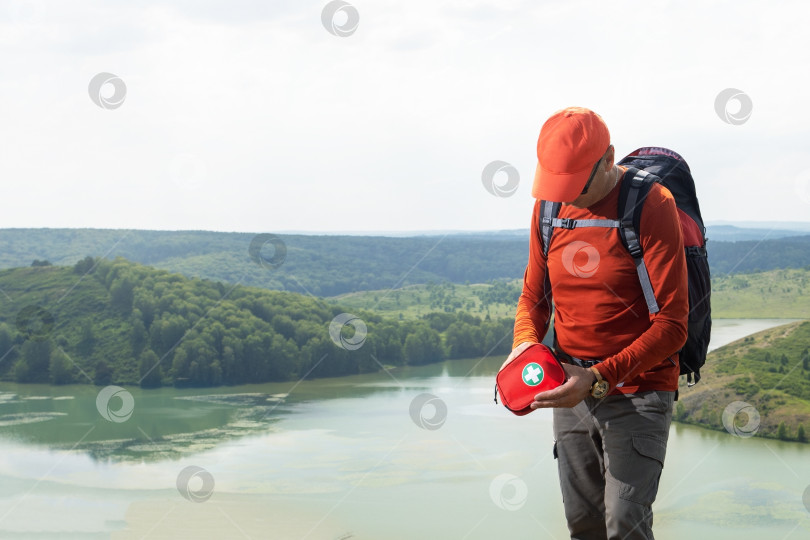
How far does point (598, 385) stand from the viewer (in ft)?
9.91

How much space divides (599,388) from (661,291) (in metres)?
0.40

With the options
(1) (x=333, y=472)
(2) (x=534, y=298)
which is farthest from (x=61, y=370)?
(2) (x=534, y=298)

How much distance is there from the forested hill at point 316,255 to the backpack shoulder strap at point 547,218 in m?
71.3

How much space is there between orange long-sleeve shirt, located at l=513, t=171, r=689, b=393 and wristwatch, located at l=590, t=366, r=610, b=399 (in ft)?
0.05

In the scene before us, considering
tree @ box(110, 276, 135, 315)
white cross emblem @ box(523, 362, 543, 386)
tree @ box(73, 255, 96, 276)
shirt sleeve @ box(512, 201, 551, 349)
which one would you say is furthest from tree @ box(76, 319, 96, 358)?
white cross emblem @ box(523, 362, 543, 386)

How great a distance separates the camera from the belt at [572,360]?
3.20 meters

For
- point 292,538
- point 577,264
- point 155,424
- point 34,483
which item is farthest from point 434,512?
point 577,264

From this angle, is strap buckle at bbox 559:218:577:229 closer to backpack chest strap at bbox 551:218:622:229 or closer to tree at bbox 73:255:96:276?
backpack chest strap at bbox 551:218:622:229

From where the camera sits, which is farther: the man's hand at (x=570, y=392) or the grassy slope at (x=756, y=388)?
the grassy slope at (x=756, y=388)

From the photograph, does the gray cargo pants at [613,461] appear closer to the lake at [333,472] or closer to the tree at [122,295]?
the lake at [333,472]

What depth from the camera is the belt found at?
320 cm

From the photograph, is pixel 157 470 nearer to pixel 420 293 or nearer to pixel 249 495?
pixel 249 495

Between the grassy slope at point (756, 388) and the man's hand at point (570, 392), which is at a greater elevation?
the man's hand at point (570, 392)

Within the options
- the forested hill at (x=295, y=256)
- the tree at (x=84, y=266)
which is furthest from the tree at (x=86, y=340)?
the forested hill at (x=295, y=256)
